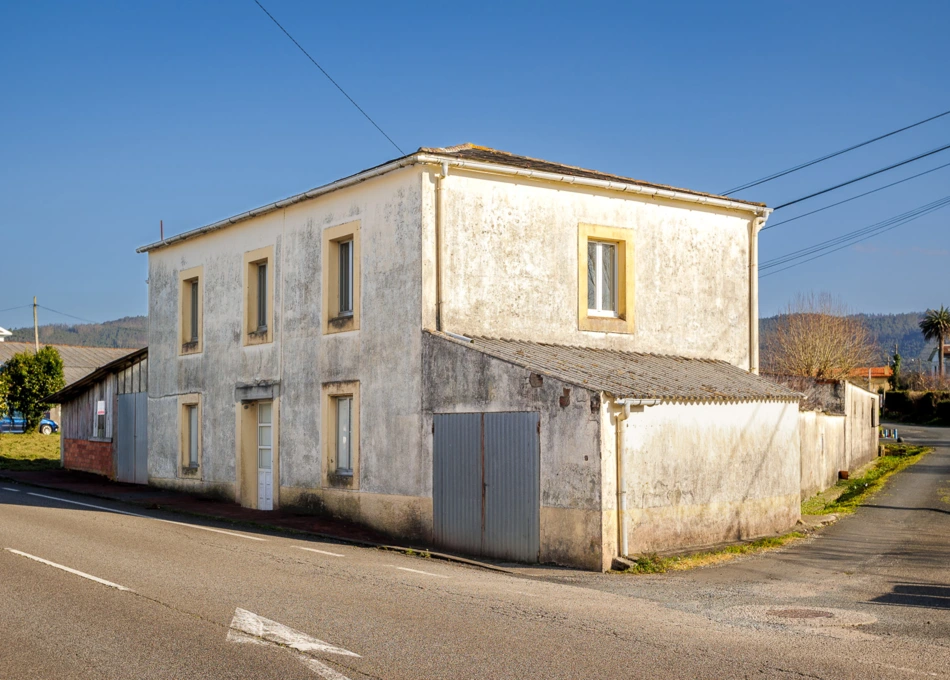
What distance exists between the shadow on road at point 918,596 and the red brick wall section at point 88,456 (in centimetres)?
2144

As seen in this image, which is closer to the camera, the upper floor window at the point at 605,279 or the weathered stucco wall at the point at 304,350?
the weathered stucco wall at the point at 304,350

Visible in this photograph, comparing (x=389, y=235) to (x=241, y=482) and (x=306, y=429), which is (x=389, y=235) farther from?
(x=241, y=482)

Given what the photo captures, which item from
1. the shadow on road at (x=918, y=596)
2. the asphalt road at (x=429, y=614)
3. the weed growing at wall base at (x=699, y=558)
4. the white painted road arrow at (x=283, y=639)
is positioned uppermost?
the white painted road arrow at (x=283, y=639)

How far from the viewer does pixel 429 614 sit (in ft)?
29.8

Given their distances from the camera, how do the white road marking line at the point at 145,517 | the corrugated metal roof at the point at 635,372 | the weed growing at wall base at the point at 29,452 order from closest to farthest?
1. the corrugated metal roof at the point at 635,372
2. the white road marking line at the point at 145,517
3. the weed growing at wall base at the point at 29,452

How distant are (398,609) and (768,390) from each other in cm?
1012

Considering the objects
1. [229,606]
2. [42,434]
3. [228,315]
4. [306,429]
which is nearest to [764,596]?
[229,606]

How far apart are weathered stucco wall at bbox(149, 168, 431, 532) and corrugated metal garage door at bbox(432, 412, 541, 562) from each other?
2.11 feet

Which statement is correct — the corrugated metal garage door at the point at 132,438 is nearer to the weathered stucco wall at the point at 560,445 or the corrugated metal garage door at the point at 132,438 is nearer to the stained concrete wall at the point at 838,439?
the weathered stucco wall at the point at 560,445

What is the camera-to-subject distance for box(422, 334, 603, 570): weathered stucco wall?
13.2 m

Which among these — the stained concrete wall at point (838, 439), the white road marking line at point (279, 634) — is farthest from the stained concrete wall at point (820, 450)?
the white road marking line at point (279, 634)

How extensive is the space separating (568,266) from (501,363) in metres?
3.70

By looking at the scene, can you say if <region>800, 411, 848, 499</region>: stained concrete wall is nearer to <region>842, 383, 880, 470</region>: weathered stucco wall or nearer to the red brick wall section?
<region>842, 383, 880, 470</region>: weathered stucco wall

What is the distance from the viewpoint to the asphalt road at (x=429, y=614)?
23.5ft
